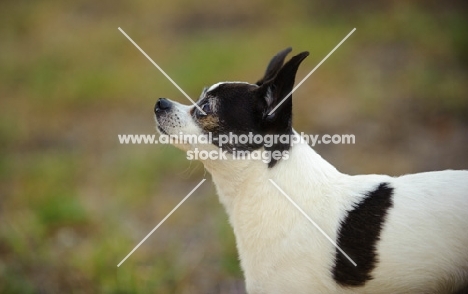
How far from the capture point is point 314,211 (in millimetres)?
3639

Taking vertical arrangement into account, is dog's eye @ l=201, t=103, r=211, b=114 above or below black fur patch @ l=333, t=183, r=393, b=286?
above

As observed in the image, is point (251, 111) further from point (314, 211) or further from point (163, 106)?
point (314, 211)

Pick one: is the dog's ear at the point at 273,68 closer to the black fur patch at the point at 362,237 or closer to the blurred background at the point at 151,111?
the black fur patch at the point at 362,237

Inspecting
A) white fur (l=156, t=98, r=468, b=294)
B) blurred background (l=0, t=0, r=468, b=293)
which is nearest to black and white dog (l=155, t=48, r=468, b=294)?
white fur (l=156, t=98, r=468, b=294)

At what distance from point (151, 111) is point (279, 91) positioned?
6452 mm

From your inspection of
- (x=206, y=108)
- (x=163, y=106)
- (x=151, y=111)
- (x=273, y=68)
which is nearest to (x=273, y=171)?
(x=206, y=108)

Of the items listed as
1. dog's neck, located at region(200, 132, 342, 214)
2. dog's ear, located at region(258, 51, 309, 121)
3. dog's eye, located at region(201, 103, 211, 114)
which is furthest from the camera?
dog's eye, located at region(201, 103, 211, 114)

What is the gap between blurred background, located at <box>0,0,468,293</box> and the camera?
5.87 meters

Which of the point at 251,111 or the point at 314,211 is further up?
the point at 251,111

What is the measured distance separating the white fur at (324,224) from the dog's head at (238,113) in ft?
0.13

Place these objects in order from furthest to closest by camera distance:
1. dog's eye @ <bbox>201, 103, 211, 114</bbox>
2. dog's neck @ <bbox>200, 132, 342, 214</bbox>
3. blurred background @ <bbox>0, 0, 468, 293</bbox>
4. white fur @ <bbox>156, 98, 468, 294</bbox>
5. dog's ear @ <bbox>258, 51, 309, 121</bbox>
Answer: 1. blurred background @ <bbox>0, 0, 468, 293</bbox>
2. dog's eye @ <bbox>201, 103, 211, 114</bbox>
3. dog's neck @ <bbox>200, 132, 342, 214</bbox>
4. dog's ear @ <bbox>258, 51, 309, 121</bbox>
5. white fur @ <bbox>156, 98, 468, 294</bbox>

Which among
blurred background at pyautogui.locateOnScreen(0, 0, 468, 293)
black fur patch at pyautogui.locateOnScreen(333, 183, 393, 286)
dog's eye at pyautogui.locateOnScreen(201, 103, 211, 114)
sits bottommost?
blurred background at pyautogui.locateOnScreen(0, 0, 468, 293)

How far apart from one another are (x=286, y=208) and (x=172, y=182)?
4278 mm

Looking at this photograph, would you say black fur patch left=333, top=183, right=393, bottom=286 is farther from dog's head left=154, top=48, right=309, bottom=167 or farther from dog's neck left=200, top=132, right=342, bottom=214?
dog's head left=154, top=48, right=309, bottom=167
